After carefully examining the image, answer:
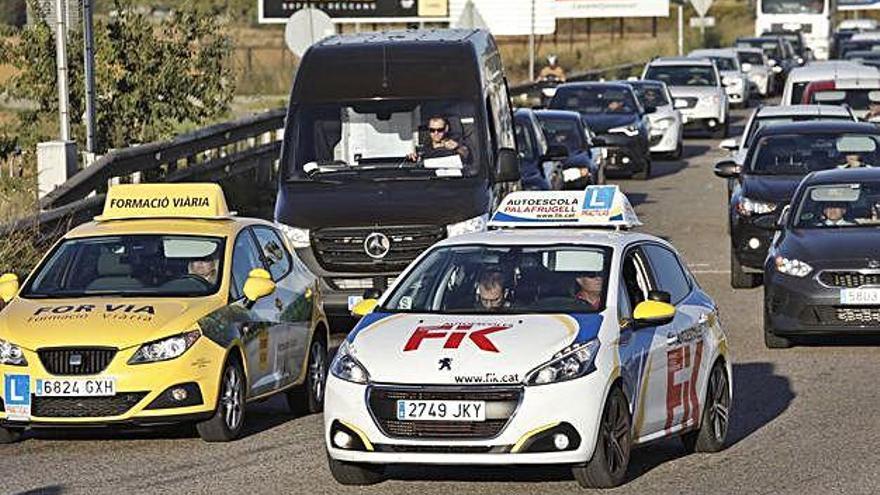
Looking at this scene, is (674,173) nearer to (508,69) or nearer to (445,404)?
(445,404)

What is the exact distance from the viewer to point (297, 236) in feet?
63.2

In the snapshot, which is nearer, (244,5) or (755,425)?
(755,425)

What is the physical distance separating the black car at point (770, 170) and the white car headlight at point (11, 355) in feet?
34.4

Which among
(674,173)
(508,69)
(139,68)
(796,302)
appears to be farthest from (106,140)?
(508,69)

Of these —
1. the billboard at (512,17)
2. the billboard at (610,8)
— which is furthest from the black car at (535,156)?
the billboard at (610,8)

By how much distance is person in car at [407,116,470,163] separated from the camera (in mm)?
20031

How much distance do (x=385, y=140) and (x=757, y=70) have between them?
45.3 m

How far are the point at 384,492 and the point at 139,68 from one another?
20890mm

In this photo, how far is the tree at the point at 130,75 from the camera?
30.5 metres

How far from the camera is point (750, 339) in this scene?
1873cm

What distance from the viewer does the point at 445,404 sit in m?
10.9

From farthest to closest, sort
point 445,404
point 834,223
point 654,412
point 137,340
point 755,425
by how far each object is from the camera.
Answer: point 834,223 < point 755,425 < point 137,340 < point 654,412 < point 445,404

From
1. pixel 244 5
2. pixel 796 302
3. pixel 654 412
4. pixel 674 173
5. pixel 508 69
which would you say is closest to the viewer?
pixel 654 412

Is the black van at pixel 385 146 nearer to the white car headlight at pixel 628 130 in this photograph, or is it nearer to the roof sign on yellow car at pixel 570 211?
the roof sign on yellow car at pixel 570 211
